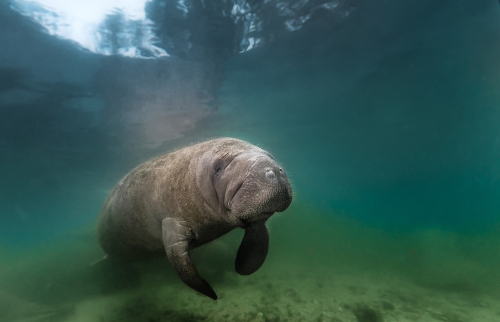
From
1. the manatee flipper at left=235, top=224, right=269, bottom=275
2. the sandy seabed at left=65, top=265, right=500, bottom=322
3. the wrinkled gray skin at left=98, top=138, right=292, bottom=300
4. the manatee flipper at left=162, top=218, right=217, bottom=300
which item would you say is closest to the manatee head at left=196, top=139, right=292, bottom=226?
the wrinkled gray skin at left=98, top=138, right=292, bottom=300

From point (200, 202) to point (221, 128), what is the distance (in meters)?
15.3

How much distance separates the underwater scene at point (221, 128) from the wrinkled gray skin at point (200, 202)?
2 cm

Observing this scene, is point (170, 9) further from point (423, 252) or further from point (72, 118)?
point (423, 252)

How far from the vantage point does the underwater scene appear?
10.1ft

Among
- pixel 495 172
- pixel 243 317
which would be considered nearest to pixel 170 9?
pixel 243 317

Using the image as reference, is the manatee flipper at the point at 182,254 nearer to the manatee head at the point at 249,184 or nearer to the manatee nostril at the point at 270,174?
the manatee head at the point at 249,184

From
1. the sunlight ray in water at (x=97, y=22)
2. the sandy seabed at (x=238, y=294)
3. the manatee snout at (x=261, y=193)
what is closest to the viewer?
the manatee snout at (x=261, y=193)

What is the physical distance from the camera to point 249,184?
75.1 inches

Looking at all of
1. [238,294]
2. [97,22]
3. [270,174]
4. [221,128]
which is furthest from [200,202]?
[221,128]

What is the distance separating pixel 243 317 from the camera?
4.39m

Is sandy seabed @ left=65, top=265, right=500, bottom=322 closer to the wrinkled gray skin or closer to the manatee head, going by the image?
the wrinkled gray skin

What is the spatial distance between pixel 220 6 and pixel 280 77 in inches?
204

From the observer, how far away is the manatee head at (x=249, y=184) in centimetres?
185

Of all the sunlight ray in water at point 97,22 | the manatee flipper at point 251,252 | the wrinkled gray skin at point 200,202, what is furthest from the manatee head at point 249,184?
the sunlight ray in water at point 97,22
